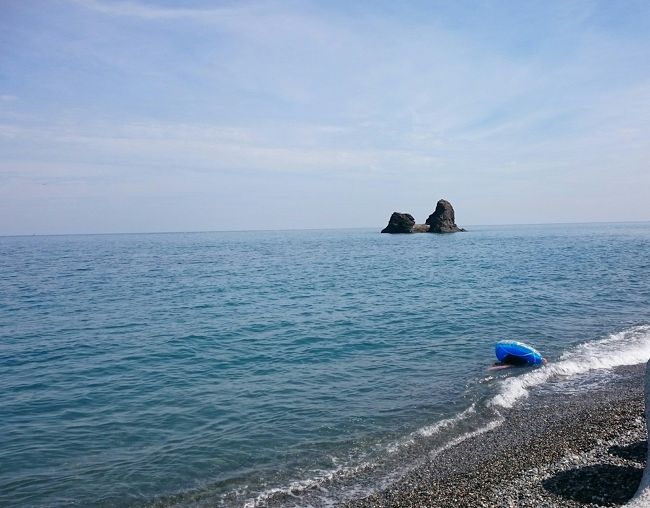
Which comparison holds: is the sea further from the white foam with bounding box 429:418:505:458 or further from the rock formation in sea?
the rock formation in sea

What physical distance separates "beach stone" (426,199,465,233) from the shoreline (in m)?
155

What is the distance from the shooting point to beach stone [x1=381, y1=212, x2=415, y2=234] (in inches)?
6594

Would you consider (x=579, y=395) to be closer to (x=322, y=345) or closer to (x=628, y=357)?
(x=628, y=357)

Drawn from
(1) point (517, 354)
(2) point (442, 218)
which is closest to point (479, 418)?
(1) point (517, 354)

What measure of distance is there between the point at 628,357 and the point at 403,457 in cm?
1343

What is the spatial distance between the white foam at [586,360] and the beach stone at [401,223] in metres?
145

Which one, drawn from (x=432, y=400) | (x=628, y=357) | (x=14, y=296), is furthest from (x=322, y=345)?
(x=14, y=296)

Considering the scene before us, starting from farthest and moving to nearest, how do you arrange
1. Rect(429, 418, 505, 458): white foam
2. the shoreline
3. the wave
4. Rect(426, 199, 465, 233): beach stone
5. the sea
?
1. Rect(426, 199, 465, 233): beach stone
2. Rect(429, 418, 505, 458): white foam
3. the sea
4. the wave
5. the shoreline

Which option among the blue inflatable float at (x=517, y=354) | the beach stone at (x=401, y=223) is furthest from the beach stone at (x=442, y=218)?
the blue inflatable float at (x=517, y=354)

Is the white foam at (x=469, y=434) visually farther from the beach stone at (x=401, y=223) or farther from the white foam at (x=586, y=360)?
the beach stone at (x=401, y=223)

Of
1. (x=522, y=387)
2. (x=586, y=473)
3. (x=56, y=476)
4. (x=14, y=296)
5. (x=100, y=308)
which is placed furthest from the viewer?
(x=14, y=296)

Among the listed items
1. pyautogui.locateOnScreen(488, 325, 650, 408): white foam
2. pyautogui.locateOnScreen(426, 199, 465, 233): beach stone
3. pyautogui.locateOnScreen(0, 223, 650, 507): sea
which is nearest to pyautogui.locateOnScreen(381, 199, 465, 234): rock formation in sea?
pyautogui.locateOnScreen(426, 199, 465, 233): beach stone

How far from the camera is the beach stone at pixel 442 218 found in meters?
165

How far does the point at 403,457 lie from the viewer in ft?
39.8
